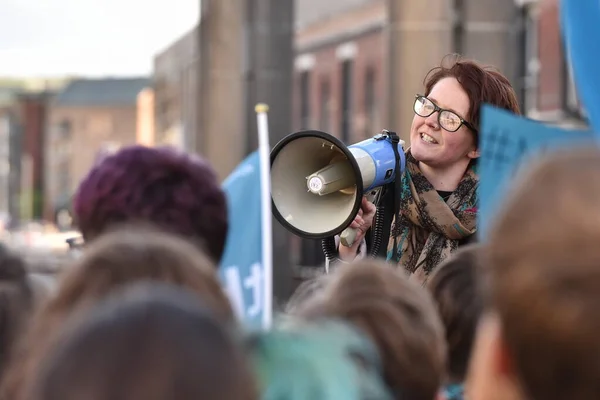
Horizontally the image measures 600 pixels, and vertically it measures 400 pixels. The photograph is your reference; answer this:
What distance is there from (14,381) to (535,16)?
77.4 feet

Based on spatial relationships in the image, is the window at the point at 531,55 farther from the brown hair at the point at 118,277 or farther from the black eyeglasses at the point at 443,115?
the brown hair at the point at 118,277

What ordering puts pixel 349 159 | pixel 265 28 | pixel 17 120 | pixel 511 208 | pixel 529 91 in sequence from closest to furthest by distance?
pixel 511 208 → pixel 349 159 → pixel 265 28 → pixel 529 91 → pixel 17 120

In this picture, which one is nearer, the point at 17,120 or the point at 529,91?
the point at 529,91

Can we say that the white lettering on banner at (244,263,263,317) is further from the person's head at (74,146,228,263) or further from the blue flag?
the person's head at (74,146,228,263)

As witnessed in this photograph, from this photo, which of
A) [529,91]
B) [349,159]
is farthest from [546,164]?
[529,91]

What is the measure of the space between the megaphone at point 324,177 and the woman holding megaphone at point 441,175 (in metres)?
0.07

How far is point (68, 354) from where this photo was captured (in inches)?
65.2

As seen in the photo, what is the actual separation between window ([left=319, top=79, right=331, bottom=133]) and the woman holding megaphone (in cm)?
3768

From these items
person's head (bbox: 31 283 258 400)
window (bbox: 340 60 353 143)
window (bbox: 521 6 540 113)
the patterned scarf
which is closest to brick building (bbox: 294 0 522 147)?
window (bbox: 340 60 353 143)

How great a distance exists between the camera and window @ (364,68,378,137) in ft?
124

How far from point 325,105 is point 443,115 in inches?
1509

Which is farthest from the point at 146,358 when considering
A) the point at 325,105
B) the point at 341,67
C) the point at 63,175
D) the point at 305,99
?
the point at 63,175

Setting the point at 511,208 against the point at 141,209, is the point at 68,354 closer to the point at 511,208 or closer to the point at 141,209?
the point at 511,208

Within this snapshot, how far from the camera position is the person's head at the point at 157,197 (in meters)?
2.57
